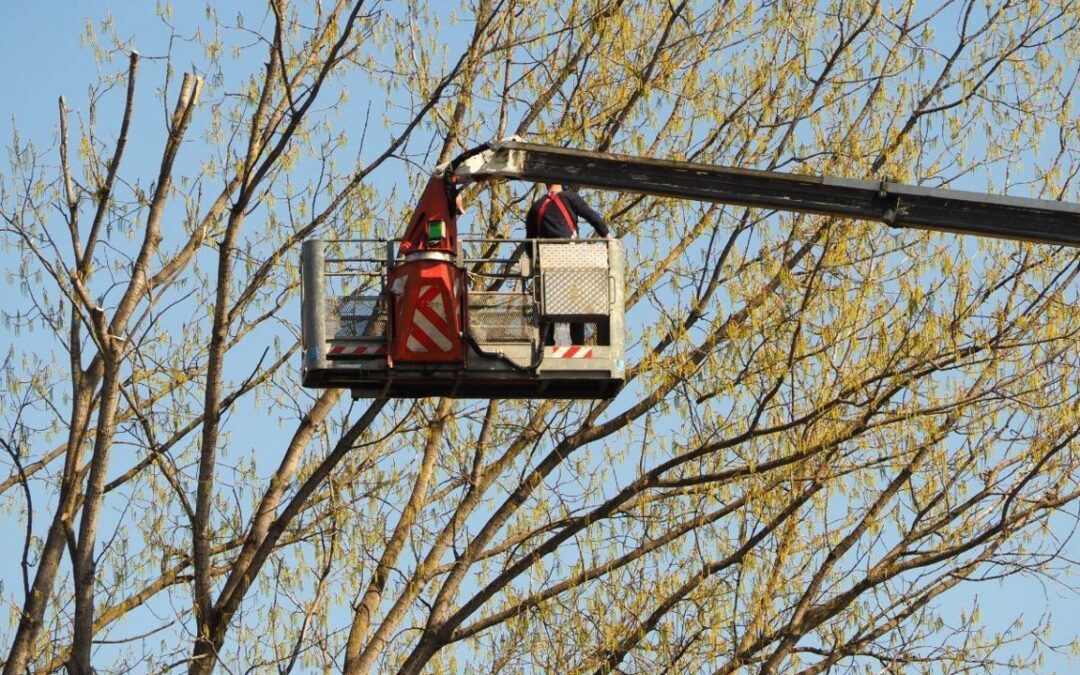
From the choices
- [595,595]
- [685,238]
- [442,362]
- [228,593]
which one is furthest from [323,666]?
[685,238]

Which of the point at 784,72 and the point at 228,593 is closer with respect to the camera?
the point at 228,593

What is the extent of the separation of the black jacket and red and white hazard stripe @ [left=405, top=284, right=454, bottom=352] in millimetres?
1046

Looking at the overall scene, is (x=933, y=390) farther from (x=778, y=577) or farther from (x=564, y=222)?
(x=564, y=222)

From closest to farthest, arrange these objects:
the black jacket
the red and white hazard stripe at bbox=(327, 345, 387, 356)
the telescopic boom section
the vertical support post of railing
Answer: the vertical support post of railing < the red and white hazard stripe at bbox=(327, 345, 387, 356) < the telescopic boom section < the black jacket

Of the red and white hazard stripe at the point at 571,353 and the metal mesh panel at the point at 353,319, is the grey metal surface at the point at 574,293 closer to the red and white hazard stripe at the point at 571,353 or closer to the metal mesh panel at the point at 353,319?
the red and white hazard stripe at the point at 571,353

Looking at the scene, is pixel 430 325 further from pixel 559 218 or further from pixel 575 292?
pixel 559 218

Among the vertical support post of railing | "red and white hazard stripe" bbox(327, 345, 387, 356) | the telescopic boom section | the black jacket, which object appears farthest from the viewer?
the black jacket

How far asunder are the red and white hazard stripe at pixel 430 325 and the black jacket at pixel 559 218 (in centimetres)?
105

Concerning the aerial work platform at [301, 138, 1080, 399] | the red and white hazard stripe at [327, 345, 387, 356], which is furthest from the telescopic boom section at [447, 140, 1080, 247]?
the red and white hazard stripe at [327, 345, 387, 356]

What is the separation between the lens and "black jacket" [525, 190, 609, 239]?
43.1 feet

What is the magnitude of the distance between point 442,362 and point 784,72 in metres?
4.87

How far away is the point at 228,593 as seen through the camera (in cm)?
1420

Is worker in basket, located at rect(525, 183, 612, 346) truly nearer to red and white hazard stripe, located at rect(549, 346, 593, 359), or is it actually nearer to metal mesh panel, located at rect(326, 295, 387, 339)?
red and white hazard stripe, located at rect(549, 346, 593, 359)

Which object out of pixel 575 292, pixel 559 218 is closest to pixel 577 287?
pixel 575 292
